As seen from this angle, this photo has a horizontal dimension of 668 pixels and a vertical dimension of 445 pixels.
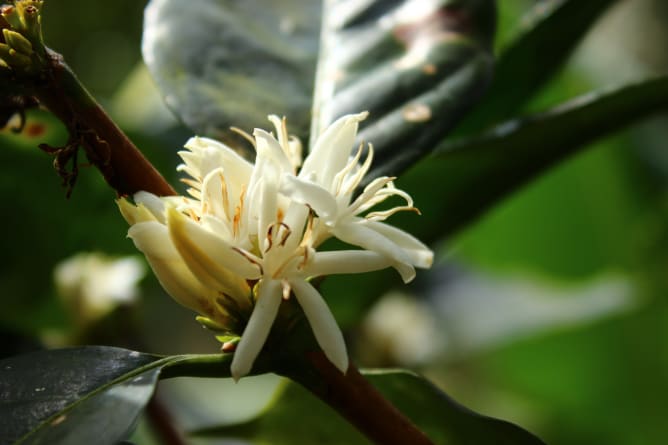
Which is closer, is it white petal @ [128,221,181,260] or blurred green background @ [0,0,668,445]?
white petal @ [128,221,181,260]

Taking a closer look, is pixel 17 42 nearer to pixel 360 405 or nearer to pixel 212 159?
pixel 212 159

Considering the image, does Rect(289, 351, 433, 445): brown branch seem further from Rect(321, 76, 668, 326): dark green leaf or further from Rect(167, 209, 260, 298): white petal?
Rect(321, 76, 668, 326): dark green leaf

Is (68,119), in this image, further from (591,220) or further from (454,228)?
(591,220)

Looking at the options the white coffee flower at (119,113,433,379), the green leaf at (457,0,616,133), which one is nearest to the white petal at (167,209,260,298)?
the white coffee flower at (119,113,433,379)

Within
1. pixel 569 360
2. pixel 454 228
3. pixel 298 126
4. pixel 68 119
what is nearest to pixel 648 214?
pixel 569 360

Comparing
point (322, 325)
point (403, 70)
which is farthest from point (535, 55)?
point (322, 325)
